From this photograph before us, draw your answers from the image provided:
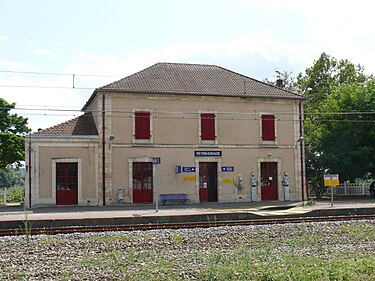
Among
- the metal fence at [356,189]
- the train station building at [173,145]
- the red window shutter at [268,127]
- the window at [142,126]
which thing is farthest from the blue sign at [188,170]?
the metal fence at [356,189]

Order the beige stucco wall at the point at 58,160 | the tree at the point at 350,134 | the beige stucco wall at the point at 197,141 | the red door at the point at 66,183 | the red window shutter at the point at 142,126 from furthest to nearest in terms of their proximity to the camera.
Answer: the tree at the point at 350,134, the red window shutter at the point at 142,126, the beige stucco wall at the point at 197,141, the red door at the point at 66,183, the beige stucco wall at the point at 58,160

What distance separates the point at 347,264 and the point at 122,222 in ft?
29.2

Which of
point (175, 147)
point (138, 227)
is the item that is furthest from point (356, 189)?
point (138, 227)

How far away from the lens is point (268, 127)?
93.6ft

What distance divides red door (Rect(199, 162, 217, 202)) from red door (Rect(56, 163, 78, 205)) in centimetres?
660

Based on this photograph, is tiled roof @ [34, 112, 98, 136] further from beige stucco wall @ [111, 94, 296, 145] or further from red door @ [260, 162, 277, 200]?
red door @ [260, 162, 277, 200]

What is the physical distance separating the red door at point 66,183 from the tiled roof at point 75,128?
168cm

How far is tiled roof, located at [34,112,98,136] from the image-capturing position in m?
25.6

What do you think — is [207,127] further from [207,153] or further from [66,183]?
[66,183]

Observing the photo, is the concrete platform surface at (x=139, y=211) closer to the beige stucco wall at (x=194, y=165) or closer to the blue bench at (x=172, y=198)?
the blue bench at (x=172, y=198)

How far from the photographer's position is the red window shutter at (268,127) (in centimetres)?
2845

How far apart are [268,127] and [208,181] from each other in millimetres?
4631

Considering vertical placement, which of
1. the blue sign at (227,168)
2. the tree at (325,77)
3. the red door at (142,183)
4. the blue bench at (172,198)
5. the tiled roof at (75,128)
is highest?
the tree at (325,77)

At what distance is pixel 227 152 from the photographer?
2767cm
